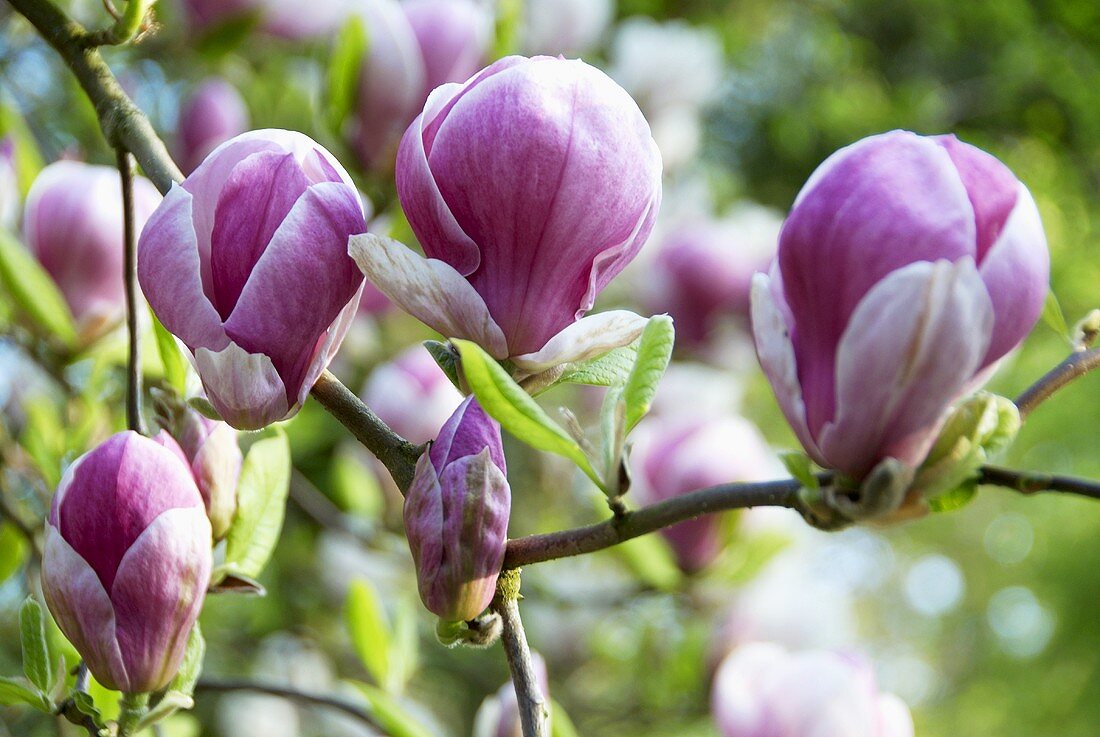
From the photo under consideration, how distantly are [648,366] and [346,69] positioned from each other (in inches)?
19.6

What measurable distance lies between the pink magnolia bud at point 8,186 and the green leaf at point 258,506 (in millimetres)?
315

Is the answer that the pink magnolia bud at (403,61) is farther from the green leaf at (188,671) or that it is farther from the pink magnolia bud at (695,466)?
the green leaf at (188,671)

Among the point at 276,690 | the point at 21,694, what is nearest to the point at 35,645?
the point at 21,694

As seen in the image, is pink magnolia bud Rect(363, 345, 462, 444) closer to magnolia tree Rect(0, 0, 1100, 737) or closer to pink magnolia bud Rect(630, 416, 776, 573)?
pink magnolia bud Rect(630, 416, 776, 573)

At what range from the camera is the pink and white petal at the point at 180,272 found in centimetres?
30

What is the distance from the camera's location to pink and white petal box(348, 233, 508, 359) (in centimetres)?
29

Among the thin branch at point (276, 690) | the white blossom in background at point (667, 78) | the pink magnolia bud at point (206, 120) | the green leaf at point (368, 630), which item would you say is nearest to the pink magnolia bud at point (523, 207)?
the thin branch at point (276, 690)

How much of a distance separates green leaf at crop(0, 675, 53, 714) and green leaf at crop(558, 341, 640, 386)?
19cm

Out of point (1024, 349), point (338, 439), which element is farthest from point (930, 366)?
point (1024, 349)

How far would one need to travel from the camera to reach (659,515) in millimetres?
274

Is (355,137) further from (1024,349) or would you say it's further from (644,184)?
(1024,349)

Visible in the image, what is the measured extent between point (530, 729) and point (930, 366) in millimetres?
136

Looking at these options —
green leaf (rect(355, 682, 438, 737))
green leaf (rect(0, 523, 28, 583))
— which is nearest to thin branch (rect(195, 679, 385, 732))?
green leaf (rect(355, 682, 438, 737))

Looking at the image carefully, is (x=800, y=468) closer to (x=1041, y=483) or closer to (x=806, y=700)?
(x=1041, y=483)
